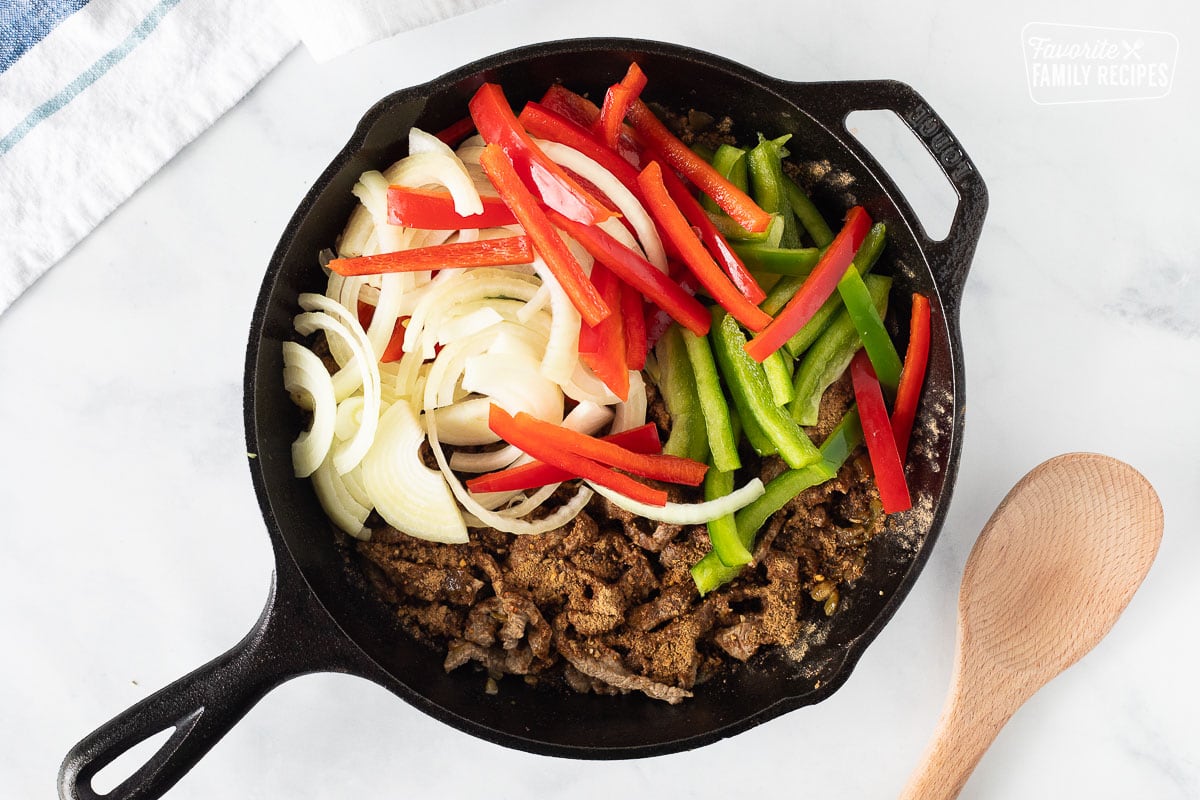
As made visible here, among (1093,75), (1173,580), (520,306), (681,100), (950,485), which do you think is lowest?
(1173,580)

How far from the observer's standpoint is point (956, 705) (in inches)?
83.2

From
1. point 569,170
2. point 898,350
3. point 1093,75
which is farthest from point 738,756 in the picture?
point 1093,75

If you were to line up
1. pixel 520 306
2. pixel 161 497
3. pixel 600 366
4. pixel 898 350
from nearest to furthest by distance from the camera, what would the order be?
pixel 600 366 < pixel 520 306 < pixel 898 350 < pixel 161 497

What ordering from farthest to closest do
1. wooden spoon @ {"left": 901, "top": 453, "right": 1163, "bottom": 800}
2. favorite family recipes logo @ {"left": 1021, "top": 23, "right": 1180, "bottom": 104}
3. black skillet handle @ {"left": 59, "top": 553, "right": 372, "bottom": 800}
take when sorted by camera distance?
favorite family recipes logo @ {"left": 1021, "top": 23, "right": 1180, "bottom": 104}
wooden spoon @ {"left": 901, "top": 453, "right": 1163, "bottom": 800}
black skillet handle @ {"left": 59, "top": 553, "right": 372, "bottom": 800}

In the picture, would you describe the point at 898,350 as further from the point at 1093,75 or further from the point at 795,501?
the point at 1093,75

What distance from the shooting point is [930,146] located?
1780 mm

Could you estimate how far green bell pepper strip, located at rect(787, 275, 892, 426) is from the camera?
6.09 ft

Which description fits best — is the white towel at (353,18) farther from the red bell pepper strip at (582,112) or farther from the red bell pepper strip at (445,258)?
the red bell pepper strip at (445,258)

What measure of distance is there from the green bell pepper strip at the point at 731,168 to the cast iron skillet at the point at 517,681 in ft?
0.39

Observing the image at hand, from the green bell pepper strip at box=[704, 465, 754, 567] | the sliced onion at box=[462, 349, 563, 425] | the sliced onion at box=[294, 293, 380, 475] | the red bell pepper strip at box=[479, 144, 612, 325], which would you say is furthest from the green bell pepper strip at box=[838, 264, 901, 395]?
the sliced onion at box=[294, 293, 380, 475]

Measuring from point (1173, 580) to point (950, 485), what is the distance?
88cm

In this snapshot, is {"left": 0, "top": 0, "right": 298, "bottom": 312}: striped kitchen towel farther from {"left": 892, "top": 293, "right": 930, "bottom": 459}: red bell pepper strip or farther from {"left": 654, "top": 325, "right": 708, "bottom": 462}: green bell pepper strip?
{"left": 892, "top": 293, "right": 930, "bottom": 459}: red bell pepper strip

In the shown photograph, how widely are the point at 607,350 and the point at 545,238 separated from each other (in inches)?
9.7

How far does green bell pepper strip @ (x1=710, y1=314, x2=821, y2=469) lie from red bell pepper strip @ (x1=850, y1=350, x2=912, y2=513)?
0.14 m
